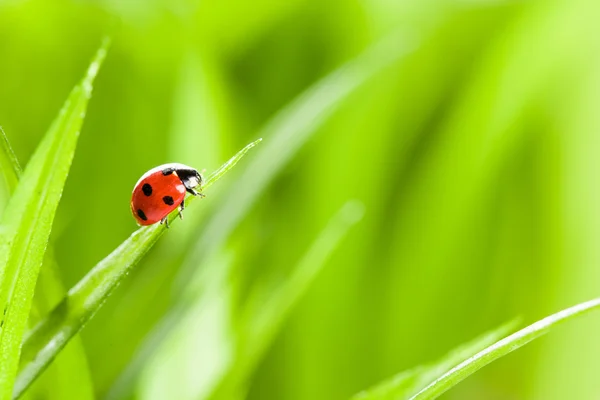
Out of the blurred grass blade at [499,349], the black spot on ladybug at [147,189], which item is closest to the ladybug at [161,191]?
the black spot on ladybug at [147,189]

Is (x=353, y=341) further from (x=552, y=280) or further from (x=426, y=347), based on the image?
(x=552, y=280)

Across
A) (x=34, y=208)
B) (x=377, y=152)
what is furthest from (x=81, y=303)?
(x=377, y=152)

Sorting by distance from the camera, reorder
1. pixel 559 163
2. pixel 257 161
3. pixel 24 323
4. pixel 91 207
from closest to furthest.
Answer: pixel 24 323
pixel 257 161
pixel 91 207
pixel 559 163

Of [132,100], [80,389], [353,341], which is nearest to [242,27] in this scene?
[132,100]

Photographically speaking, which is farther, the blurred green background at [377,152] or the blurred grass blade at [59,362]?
the blurred green background at [377,152]

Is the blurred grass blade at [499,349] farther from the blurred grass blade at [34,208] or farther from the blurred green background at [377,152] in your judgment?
the blurred green background at [377,152]

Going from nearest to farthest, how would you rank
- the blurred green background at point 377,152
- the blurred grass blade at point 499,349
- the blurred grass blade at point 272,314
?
the blurred grass blade at point 499,349, the blurred grass blade at point 272,314, the blurred green background at point 377,152

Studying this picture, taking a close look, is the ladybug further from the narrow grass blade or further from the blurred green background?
the blurred green background
